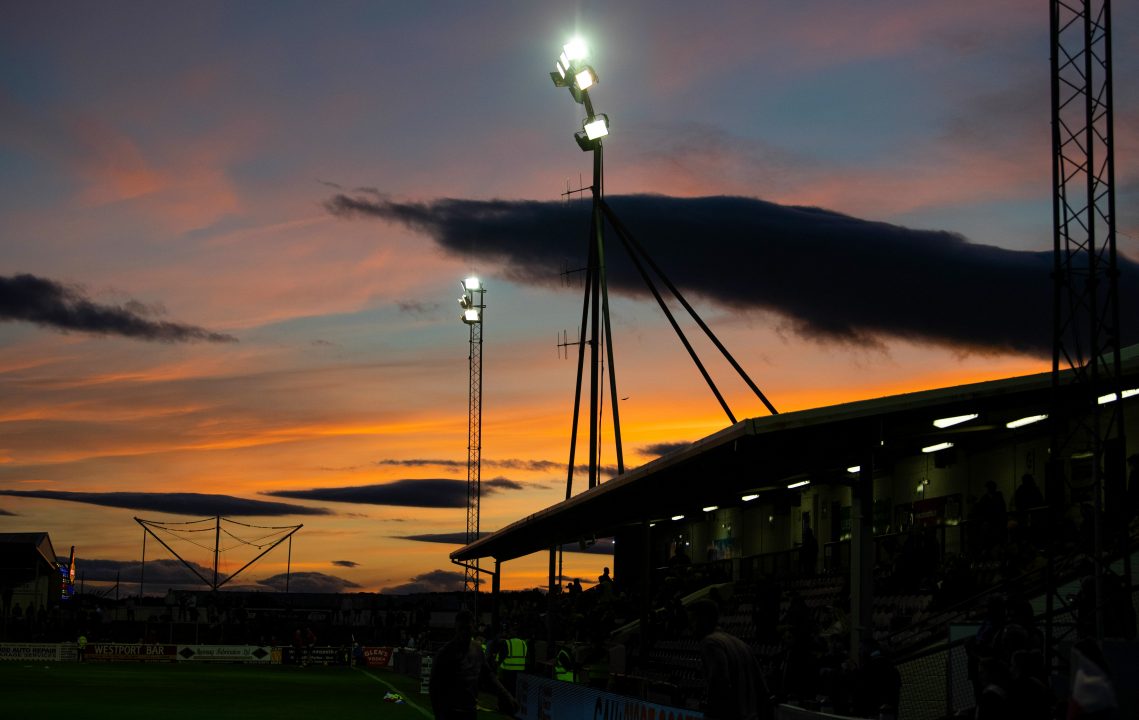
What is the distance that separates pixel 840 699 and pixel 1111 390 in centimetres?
839

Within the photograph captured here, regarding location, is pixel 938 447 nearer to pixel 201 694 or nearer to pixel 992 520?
pixel 992 520

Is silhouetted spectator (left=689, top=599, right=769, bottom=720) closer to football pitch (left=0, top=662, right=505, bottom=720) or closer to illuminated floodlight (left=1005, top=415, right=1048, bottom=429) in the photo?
illuminated floodlight (left=1005, top=415, right=1048, bottom=429)

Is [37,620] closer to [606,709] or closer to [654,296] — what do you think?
[654,296]

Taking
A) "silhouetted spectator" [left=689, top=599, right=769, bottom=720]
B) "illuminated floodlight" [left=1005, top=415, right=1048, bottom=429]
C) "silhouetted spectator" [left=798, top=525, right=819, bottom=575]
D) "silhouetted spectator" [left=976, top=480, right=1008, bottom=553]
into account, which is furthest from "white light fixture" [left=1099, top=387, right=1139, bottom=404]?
"silhouetted spectator" [left=689, top=599, right=769, bottom=720]

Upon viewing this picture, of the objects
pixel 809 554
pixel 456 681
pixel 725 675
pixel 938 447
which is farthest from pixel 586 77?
pixel 725 675

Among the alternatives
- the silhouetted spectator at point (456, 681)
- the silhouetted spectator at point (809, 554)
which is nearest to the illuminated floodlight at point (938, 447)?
the silhouetted spectator at point (809, 554)

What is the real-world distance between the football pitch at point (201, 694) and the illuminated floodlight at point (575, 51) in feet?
48.7

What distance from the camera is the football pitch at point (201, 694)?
24.9 m

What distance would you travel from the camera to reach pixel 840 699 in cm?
1609

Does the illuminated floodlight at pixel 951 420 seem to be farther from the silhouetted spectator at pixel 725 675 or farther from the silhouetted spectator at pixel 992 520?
the silhouetted spectator at pixel 725 675

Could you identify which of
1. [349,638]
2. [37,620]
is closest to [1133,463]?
[349,638]

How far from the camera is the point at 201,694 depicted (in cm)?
3145

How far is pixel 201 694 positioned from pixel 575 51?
16897 millimetres

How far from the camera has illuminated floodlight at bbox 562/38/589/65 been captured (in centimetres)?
3247
